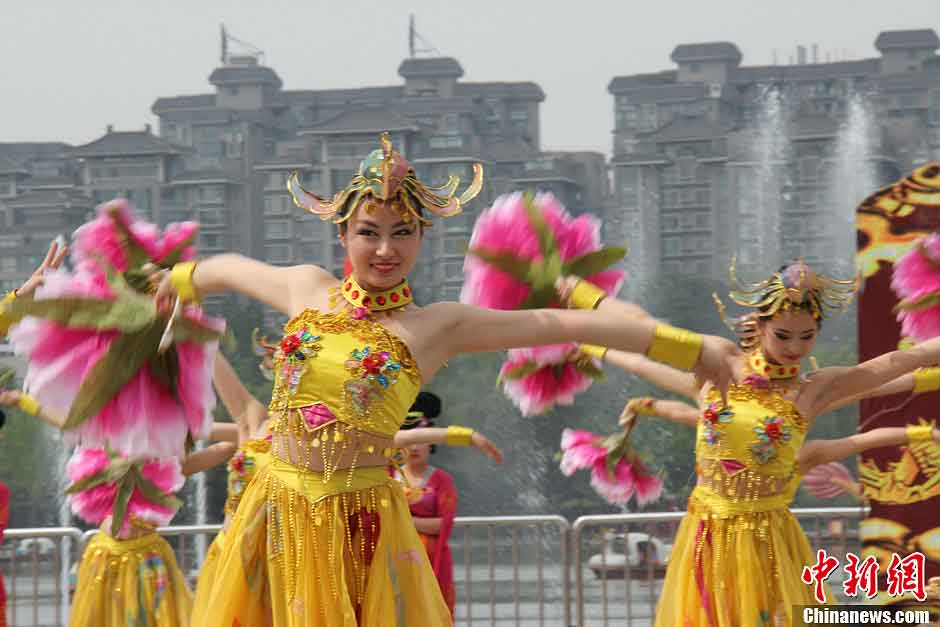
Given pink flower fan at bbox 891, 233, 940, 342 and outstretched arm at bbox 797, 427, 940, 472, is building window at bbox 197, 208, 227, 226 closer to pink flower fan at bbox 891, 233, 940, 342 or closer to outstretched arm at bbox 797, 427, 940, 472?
pink flower fan at bbox 891, 233, 940, 342

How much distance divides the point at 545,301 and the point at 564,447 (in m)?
3.07

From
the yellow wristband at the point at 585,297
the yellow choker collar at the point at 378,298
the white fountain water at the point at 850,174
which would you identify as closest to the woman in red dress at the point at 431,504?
the yellow wristband at the point at 585,297

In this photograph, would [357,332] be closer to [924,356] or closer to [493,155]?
[924,356]

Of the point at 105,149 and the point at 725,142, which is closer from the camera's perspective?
the point at 725,142

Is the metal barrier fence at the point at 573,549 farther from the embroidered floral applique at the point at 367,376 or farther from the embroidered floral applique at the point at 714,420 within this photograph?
the embroidered floral applique at the point at 367,376

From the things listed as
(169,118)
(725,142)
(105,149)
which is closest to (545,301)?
(725,142)

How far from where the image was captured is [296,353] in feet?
13.0

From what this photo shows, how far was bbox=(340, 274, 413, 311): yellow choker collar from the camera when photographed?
4.05 m

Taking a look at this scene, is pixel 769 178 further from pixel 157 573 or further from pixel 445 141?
pixel 157 573

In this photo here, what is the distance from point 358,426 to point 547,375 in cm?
151

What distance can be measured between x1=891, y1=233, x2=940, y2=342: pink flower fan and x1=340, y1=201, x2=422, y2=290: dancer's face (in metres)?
3.51

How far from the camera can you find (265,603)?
12.9ft

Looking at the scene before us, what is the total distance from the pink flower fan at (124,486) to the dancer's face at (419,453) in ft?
3.33

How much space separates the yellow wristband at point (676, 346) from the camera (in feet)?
12.1
